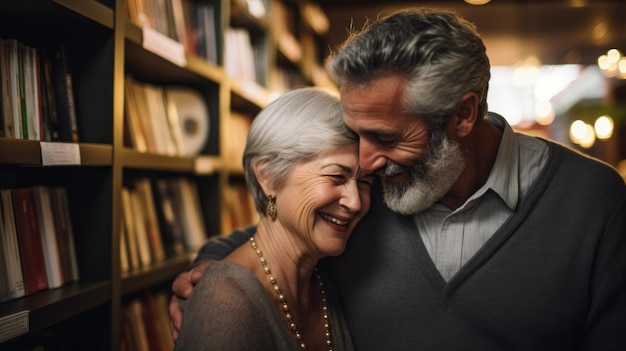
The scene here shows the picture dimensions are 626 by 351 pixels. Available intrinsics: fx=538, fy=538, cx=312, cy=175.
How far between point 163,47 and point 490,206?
121cm

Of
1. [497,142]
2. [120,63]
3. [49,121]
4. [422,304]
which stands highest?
[120,63]

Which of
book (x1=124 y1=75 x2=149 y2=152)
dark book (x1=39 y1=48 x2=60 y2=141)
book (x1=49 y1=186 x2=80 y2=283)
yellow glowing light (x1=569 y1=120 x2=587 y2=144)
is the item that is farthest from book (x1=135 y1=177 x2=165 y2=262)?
yellow glowing light (x1=569 y1=120 x2=587 y2=144)

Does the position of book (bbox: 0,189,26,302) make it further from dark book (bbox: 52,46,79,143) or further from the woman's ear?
the woman's ear

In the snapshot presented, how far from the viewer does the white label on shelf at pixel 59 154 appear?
1.29 metres

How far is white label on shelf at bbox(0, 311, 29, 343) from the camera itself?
1165 millimetres

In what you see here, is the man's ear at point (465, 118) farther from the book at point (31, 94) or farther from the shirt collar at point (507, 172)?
the book at point (31, 94)

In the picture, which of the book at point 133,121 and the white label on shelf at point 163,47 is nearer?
the white label on shelf at point 163,47

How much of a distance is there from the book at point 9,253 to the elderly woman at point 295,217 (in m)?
0.43

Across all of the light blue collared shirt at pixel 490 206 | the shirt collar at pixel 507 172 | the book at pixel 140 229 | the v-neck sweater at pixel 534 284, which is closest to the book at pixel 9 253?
the book at pixel 140 229

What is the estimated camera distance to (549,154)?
1448mm

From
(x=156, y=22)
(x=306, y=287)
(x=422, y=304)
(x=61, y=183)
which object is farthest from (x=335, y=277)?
(x=156, y=22)

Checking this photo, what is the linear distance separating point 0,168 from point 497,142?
1.39 m

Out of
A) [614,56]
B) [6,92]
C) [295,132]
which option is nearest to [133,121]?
[6,92]

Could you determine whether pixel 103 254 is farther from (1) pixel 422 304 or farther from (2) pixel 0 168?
(1) pixel 422 304
